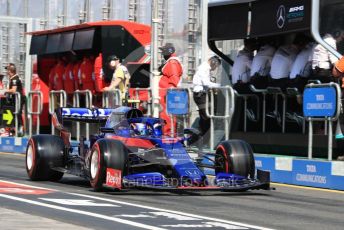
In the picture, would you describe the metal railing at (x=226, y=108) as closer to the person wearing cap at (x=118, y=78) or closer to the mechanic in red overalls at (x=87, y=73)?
the person wearing cap at (x=118, y=78)

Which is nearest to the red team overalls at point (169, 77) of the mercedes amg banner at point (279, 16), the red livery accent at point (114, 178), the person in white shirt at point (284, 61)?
the mercedes amg banner at point (279, 16)

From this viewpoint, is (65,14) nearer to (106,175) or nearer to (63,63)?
(63,63)

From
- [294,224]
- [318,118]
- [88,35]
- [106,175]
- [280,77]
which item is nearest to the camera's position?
[294,224]

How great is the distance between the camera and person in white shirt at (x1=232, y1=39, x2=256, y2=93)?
61.5ft

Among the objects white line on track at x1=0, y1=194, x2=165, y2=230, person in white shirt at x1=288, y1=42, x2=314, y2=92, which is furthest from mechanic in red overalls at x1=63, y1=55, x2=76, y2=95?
white line on track at x1=0, y1=194, x2=165, y2=230

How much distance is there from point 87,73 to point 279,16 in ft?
24.8

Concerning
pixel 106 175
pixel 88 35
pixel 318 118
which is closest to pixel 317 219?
pixel 106 175

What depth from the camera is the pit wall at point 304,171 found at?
14438 mm

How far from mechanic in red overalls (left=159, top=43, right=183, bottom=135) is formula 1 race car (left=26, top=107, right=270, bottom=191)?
15.2 feet

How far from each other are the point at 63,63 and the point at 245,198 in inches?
540

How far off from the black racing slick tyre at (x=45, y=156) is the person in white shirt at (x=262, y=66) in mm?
5100

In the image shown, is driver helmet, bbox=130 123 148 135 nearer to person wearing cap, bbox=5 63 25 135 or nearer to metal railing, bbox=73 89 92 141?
metal railing, bbox=73 89 92 141

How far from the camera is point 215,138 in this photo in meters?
18.2

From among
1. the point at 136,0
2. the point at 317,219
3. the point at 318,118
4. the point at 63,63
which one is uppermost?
the point at 136,0
